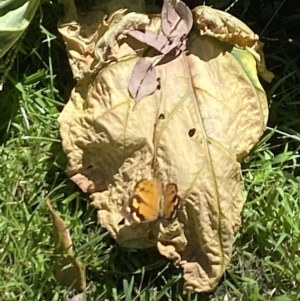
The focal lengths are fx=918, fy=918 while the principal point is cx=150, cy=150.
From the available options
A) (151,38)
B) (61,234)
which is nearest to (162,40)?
(151,38)

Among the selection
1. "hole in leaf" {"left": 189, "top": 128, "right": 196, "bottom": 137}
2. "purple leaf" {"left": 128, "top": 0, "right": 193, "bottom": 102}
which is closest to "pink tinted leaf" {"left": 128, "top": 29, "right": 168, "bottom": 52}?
"purple leaf" {"left": 128, "top": 0, "right": 193, "bottom": 102}

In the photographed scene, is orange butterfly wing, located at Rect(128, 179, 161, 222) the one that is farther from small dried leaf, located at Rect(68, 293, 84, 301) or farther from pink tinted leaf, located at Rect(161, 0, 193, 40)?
pink tinted leaf, located at Rect(161, 0, 193, 40)

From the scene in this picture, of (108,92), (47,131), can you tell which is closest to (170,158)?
(108,92)

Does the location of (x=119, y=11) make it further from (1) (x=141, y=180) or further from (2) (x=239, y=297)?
(2) (x=239, y=297)

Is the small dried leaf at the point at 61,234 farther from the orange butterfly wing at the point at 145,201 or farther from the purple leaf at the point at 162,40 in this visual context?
the purple leaf at the point at 162,40

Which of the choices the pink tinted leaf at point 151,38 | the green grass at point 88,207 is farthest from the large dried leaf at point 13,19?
the pink tinted leaf at point 151,38
